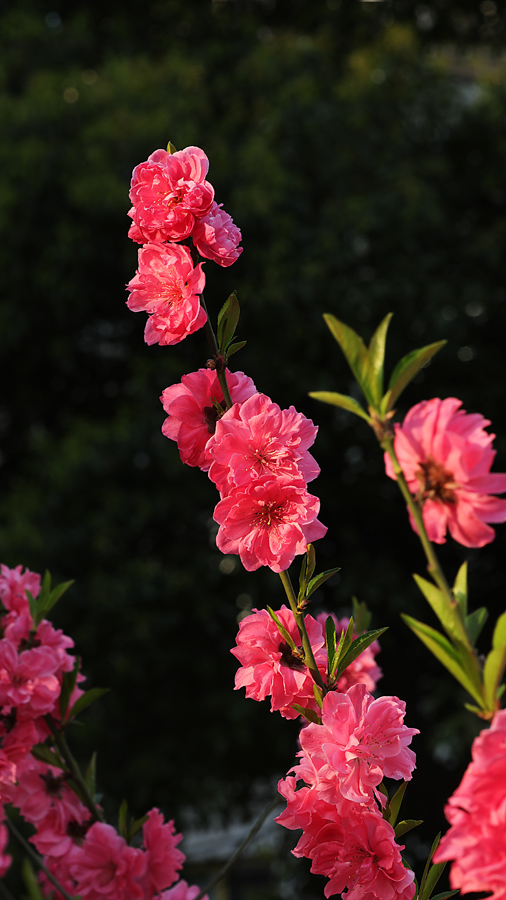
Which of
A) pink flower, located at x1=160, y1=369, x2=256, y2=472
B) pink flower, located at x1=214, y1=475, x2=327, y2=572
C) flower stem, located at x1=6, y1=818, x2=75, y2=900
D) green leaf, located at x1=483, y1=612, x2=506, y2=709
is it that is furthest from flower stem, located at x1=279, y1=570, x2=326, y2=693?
flower stem, located at x1=6, y1=818, x2=75, y2=900

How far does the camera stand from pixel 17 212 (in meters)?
4.50

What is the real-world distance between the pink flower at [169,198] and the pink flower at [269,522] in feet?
0.80

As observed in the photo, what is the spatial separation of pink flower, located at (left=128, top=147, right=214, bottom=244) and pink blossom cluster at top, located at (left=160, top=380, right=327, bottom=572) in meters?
0.18

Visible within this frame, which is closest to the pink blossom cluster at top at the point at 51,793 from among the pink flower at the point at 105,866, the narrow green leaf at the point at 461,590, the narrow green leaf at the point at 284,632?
the pink flower at the point at 105,866

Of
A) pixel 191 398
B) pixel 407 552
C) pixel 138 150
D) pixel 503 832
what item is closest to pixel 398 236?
pixel 138 150

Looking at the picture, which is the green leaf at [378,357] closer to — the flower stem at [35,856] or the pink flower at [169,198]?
the pink flower at [169,198]

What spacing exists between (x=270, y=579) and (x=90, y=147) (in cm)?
235

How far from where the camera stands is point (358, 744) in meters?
0.74

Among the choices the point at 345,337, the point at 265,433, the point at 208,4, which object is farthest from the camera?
the point at 208,4

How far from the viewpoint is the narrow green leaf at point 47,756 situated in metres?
1.18

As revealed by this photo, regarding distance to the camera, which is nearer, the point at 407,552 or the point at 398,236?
the point at 398,236

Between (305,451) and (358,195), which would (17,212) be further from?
(305,451)

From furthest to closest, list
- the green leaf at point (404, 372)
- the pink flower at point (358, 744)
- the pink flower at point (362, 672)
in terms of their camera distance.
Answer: the pink flower at point (362, 672) → the pink flower at point (358, 744) → the green leaf at point (404, 372)

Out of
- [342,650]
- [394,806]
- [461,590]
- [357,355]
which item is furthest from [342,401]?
[394,806]
